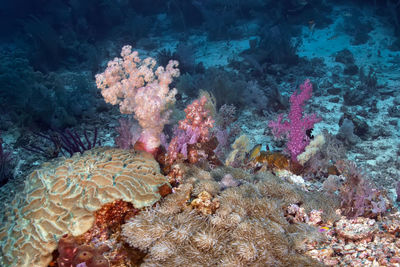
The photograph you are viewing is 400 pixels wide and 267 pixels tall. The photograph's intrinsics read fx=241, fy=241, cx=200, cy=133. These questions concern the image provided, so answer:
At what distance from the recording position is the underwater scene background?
2293 millimetres

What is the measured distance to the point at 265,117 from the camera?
6.77 m

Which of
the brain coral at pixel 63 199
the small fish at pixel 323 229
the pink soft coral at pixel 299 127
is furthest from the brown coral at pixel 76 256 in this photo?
the pink soft coral at pixel 299 127

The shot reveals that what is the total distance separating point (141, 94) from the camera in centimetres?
356

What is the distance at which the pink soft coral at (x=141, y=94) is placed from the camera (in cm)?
360

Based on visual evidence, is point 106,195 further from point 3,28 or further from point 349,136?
point 3,28

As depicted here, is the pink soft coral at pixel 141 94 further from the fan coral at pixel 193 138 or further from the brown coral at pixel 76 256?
the brown coral at pixel 76 256

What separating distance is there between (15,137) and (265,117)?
6172 mm

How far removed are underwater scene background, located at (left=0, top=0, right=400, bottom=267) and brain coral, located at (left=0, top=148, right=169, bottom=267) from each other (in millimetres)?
12

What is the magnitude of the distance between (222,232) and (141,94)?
7.33 feet

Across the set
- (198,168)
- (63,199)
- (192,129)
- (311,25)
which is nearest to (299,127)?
(192,129)

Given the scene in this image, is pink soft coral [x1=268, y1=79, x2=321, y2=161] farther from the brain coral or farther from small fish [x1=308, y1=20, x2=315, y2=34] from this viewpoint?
small fish [x1=308, y1=20, x2=315, y2=34]

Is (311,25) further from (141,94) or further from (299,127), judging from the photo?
(141,94)

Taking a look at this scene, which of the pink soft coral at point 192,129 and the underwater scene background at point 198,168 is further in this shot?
the pink soft coral at point 192,129

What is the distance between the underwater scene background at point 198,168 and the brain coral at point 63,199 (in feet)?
0.04
